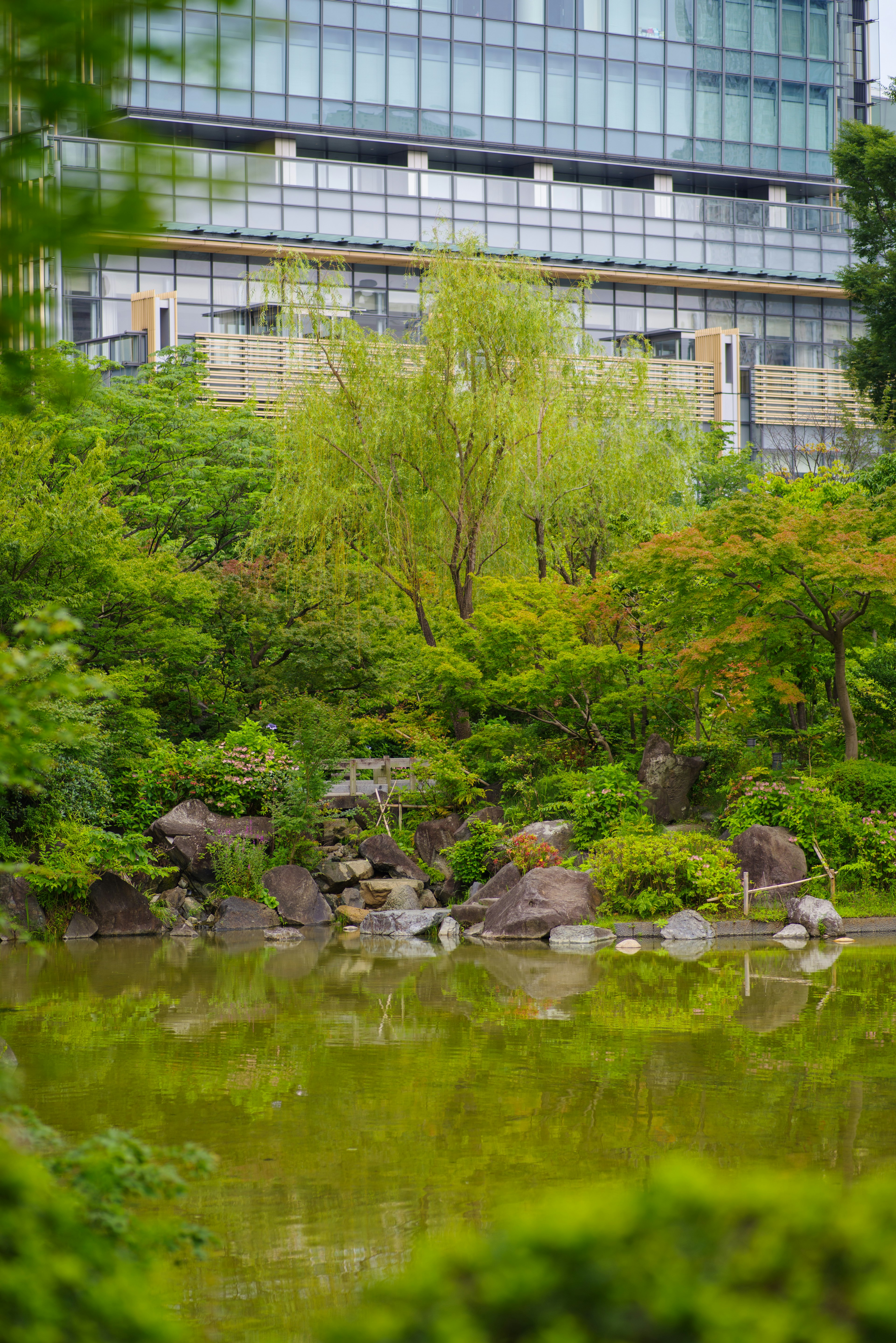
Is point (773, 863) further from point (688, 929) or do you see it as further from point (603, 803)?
point (603, 803)

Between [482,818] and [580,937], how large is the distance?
430 centimetres

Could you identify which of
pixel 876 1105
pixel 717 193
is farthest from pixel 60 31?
pixel 717 193

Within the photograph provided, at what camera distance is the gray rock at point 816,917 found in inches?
729

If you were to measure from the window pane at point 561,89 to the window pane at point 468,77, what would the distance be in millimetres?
2460

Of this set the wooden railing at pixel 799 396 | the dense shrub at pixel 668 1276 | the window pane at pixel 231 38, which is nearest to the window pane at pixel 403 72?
the wooden railing at pixel 799 396

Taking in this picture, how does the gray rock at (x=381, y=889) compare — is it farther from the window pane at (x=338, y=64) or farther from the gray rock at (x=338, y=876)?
the window pane at (x=338, y=64)

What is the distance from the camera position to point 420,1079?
1048cm

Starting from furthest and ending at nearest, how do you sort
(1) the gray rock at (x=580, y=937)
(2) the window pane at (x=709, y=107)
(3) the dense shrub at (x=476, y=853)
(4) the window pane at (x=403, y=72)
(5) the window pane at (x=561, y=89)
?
(2) the window pane at (x=709, y=107)
(5) the window pane at (x=561, y=89)
(4) the window pane at (x=403, y=72)
(3) the dense shrub at (x=476, y=853)
(1) the gray rock at (x=580, y=937)

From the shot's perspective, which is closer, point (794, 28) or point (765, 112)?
point (765, 112)

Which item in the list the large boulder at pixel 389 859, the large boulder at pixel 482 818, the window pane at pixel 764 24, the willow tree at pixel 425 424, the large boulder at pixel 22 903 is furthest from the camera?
the window pane at pixel 764 24

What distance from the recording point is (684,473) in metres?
28.2

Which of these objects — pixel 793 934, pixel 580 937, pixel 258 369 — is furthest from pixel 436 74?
pixel 793 934

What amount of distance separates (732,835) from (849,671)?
404 centimetres

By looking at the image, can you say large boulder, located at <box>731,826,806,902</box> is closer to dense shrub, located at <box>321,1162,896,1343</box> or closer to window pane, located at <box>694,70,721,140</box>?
dense shrub, located at <box>321,1162,896,1343</box>
